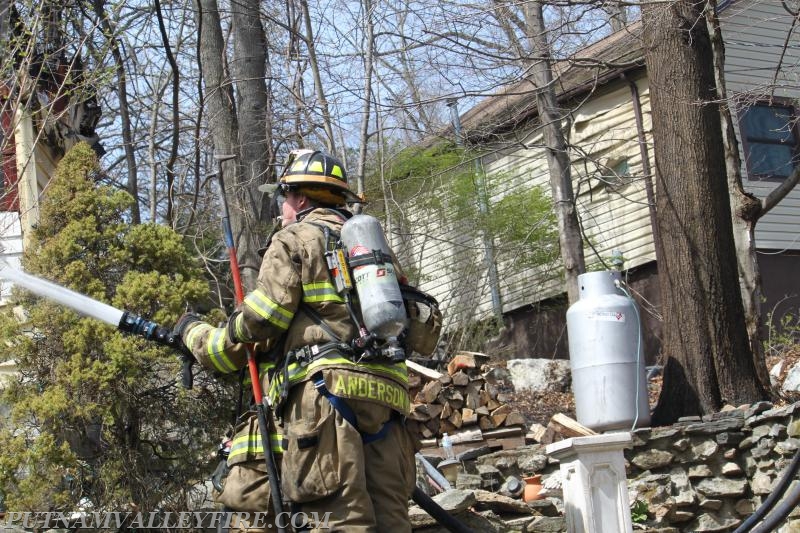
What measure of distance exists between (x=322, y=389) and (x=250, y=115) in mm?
5422

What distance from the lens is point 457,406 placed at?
8297mm

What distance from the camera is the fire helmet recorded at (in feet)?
15.4

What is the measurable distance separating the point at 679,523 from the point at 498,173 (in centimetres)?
922

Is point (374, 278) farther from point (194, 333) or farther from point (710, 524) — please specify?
point (710, 524)

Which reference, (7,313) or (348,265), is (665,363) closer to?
(348,265)

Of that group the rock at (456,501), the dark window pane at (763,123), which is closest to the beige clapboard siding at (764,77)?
the dark window pane at (763,123)

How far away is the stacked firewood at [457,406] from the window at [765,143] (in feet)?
26.2

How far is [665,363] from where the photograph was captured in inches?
318

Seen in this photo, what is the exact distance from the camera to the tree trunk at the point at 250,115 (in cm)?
848

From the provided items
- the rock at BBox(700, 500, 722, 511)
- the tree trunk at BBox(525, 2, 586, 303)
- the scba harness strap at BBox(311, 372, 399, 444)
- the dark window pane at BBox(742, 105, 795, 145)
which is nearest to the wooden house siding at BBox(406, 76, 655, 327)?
the dark window pane at BBox(742, 105, 795, 145)

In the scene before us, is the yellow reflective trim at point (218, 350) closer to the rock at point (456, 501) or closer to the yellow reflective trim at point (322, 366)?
the yellow reflective trim at point (322, 366)

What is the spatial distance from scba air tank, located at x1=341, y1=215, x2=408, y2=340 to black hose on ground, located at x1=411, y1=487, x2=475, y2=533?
1182 mm

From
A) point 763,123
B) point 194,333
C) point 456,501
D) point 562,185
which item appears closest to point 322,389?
point 194,333

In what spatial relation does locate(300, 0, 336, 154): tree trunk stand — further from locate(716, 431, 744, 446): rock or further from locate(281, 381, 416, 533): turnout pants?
locate(281, 381, 416, 533): turnout pants
